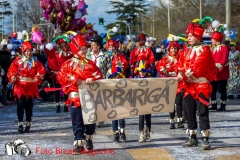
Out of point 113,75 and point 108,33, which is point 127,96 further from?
point 108,33

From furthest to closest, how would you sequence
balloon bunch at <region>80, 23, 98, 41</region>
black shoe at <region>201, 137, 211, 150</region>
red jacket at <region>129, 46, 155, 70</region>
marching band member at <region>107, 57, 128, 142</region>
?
balloon bunch at <region>80, 23, 98, 41</region>, red jacket at <region>129, 46, 155, 70</region>, marching band member at <region>107, 57, 128, 142</region>, black shoe at <region>201, 137, 211, 150</region>

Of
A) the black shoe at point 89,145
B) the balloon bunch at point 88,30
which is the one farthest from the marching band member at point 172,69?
the balloon bunch at point 88,30

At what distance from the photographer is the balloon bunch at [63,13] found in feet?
46.3

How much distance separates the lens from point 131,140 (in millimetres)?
9867

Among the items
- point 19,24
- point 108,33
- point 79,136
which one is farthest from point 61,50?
point 19,24

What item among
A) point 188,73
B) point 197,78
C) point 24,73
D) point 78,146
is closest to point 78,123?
point 78,146

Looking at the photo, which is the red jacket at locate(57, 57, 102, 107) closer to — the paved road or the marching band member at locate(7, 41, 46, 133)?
the paved road

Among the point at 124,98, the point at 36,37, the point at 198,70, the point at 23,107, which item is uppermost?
the point at 36,37

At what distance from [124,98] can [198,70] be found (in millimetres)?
1239

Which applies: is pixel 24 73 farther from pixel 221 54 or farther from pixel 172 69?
pixel 221 54

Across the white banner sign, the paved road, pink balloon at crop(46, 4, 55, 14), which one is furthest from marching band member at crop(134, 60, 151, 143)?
pink balloon at crop(46, 4, 55, 14)

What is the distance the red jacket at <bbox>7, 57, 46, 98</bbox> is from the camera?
437 inches

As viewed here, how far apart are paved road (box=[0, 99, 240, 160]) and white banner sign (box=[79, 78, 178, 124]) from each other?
0.61 metres

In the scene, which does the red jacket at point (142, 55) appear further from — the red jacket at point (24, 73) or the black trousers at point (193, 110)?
the black trousers at point (193, 110)
